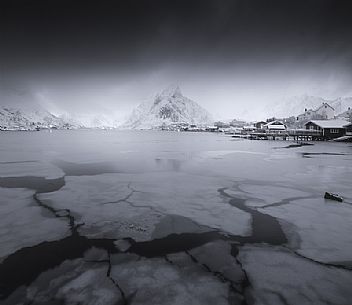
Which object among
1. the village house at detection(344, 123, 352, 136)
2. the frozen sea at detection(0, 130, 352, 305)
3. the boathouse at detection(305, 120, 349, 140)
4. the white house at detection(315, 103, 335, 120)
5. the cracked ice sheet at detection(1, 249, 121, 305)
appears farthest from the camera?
the white house at detection(315, 103, 335, 120)

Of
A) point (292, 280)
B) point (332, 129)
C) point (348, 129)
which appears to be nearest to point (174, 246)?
point (292, 280)

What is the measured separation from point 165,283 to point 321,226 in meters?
5.62

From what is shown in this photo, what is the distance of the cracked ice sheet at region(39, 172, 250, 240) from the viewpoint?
25.6 feet

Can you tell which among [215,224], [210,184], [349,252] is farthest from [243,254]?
[210,184]

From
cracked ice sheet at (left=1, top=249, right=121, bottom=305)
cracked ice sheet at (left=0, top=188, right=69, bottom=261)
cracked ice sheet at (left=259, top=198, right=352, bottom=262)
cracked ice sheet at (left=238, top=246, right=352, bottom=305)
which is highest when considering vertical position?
cracked ice sheet at (left=0, top=188, right=69, bottom=261)

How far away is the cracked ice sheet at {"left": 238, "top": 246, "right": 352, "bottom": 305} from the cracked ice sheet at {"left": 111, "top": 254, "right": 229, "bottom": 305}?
2.60 ft

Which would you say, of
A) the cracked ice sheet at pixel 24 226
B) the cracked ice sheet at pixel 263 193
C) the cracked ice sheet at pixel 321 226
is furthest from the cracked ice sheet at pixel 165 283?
the cracked ice sheet at pixel 263 193

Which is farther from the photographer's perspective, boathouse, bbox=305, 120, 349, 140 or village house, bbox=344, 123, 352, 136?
boathouse, bbox=305, 120, 349, 140

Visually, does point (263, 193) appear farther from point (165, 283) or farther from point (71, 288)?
point (71, 288)

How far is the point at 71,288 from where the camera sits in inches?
189

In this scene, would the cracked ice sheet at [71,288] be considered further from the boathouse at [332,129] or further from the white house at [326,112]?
the white house at [326,112]

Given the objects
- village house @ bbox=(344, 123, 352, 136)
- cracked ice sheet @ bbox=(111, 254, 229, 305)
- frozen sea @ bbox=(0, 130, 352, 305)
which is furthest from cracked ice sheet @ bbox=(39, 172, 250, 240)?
village house @ bbox=(344, 123, 352, 136)

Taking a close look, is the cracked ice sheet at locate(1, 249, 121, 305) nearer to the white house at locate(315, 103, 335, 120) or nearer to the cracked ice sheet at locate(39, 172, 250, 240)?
the cracked ice sheet at locate(39, 172, 250, 240)

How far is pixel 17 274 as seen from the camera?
5254 millimetres
